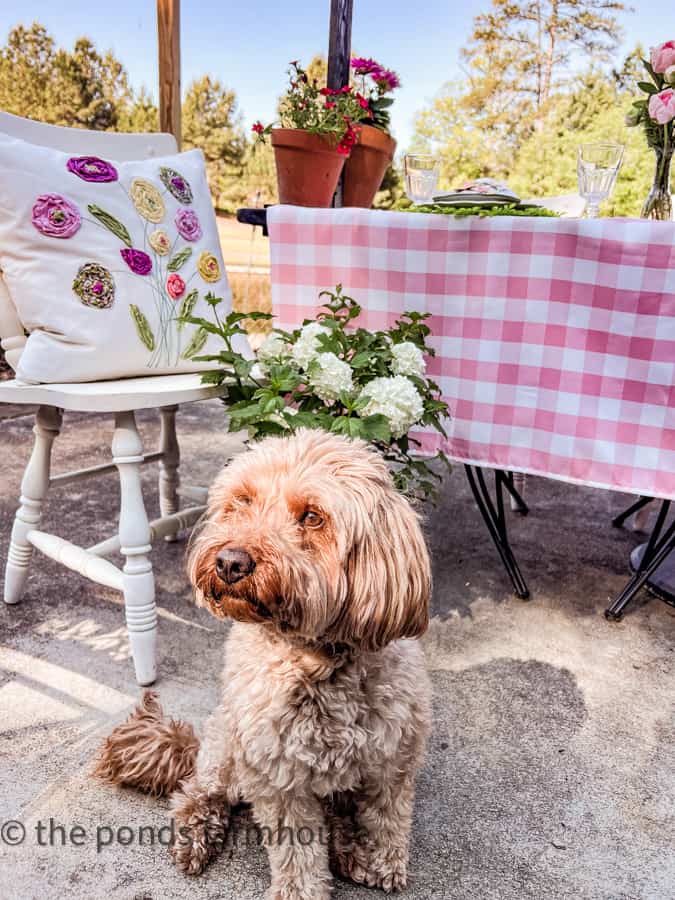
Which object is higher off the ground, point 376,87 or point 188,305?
point 376,87

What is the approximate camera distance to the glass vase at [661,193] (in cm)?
205

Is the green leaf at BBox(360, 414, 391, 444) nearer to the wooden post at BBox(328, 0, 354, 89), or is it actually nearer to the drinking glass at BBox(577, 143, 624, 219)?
the drinking glass at BBox(577, 143, 624, 219)

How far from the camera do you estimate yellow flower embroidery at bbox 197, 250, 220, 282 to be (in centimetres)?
201

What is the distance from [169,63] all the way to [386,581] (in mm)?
3214

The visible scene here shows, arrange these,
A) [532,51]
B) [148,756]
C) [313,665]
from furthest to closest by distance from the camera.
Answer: [532,51], [148,756], [313,665]

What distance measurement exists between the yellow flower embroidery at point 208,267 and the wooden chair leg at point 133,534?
0.55 m

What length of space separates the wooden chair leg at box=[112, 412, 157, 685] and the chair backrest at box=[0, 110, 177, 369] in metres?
0.39

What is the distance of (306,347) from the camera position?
176 cm

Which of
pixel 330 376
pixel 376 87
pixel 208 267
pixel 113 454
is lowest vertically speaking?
pixel 113 454

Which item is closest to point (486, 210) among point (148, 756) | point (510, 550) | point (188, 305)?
point (188, 305)

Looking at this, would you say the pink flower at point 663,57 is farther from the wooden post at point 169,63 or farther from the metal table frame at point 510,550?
A: the wooden post at point 169,63

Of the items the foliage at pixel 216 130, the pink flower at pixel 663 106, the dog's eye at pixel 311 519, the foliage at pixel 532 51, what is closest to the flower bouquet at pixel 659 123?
the pink flower at pixel 663 106

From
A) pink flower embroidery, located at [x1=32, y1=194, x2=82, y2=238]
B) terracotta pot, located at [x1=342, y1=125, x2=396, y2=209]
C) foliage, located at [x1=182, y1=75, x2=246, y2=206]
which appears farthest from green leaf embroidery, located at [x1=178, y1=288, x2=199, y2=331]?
foliage, located at [x1=182, y1=75, x2=246, y2=206]

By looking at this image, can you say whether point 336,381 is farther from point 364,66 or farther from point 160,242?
point 364,66
